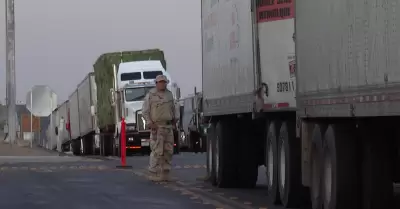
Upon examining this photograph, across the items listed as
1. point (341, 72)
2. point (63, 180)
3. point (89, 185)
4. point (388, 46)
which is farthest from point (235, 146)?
point (388, 46)

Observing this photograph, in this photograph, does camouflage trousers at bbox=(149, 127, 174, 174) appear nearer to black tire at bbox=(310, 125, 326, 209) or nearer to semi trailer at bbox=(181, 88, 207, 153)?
black tire at bbox=(310, 125, 326, 209)

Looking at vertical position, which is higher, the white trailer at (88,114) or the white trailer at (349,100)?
the white trailer at (88,114)

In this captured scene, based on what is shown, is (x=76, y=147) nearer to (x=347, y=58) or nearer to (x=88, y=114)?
(x=88, y=114)

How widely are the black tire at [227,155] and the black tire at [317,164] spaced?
613cm

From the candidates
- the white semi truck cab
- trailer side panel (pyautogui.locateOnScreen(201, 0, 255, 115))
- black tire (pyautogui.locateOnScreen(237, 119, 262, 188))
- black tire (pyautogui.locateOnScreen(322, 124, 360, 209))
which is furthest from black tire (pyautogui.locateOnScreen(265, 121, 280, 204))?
the white semi truck cab

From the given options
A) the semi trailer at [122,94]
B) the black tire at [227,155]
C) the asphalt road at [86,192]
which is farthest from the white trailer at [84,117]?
the black tire at [227,155]

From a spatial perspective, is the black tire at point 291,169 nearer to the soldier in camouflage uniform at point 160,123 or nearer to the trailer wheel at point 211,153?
→ the trailer wheel at point 211,153

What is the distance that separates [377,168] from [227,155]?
25.9ft

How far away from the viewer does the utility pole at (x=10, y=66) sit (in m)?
64.4

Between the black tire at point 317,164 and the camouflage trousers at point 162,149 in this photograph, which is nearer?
the black tire at point 317,164

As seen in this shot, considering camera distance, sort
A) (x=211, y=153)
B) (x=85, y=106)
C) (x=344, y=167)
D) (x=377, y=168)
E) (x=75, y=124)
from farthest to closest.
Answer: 1. (x=75, y=124)
2. (x=85, y=106)
3. (x=211, y=153)
4. (x=344, y=167)
5. (x=377, y=168)

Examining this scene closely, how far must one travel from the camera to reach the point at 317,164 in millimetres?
15242

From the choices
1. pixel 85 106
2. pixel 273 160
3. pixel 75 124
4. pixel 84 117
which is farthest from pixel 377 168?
pixel 75 124

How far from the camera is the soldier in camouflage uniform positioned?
79.0ft
